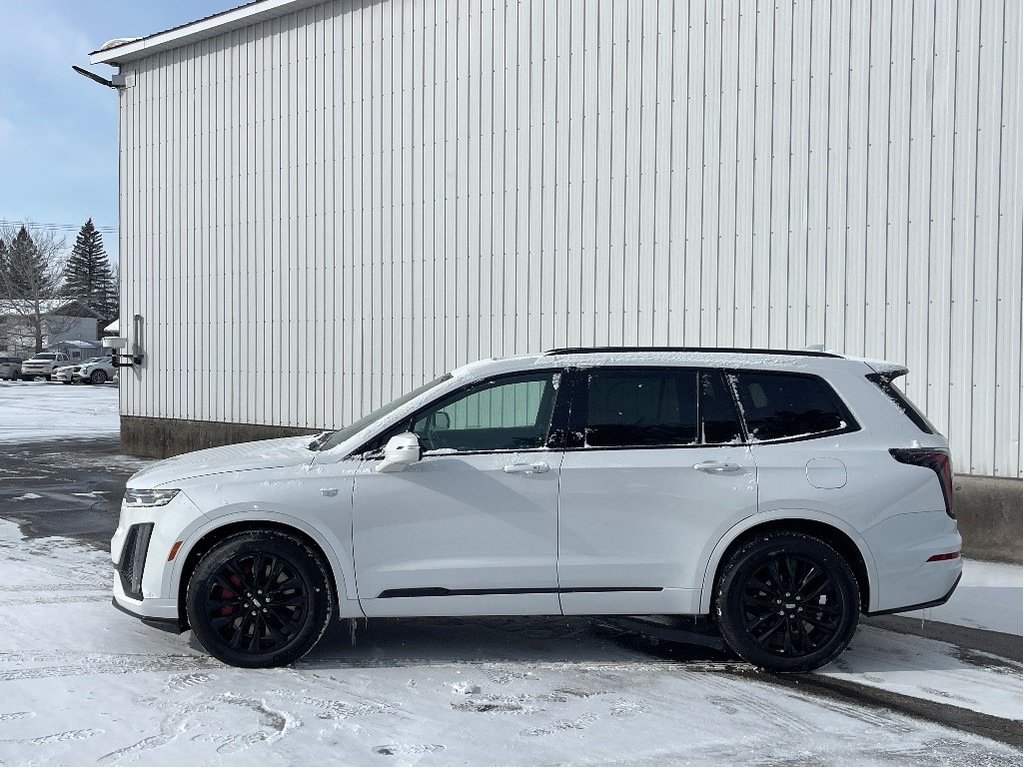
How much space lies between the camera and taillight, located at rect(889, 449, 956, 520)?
5863 millimetres

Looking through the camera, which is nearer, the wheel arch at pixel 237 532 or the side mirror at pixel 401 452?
the side mirror at pixel 401 452

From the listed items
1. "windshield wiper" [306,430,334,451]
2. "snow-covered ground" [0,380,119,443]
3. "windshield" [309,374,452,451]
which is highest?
"windshield" [309,374,452,451]

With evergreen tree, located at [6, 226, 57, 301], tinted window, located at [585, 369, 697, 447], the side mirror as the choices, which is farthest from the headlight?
evergreen tree, located at [6, 226, 57, 301]

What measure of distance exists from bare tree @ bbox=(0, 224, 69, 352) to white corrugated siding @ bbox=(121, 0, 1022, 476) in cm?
6113

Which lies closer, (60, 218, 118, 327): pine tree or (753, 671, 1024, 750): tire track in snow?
(753, 671, 1024, 750): tire track in snow

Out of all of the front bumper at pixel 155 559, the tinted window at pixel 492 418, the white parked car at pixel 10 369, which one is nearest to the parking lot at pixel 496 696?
the front bumper at pixel 155 559

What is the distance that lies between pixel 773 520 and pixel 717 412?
67 cm

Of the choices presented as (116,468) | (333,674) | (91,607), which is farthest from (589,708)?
(116,468)

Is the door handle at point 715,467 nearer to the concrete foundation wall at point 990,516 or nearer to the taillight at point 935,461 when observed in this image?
the taillight at point 935,461

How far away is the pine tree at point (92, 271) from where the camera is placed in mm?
105188

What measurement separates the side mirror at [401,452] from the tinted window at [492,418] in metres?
0.21

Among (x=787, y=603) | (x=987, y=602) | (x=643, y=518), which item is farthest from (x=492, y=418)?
(x=987, y=602)

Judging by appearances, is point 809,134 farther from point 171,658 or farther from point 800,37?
point 171,658

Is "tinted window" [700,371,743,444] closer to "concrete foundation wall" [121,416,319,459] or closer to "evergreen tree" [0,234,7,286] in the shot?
"concrete foundation wall" [121,416,319,459]
